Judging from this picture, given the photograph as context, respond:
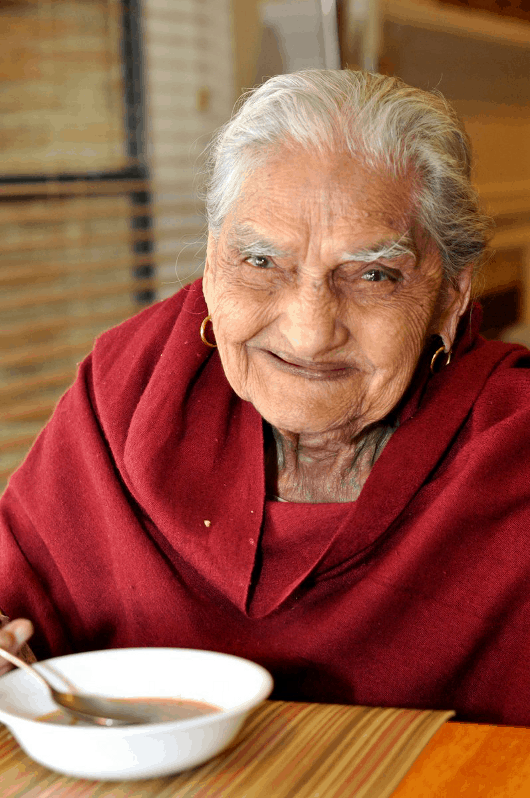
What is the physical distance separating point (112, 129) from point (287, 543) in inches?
81.2

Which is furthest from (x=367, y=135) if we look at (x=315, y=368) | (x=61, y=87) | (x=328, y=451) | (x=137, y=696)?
(x=61, y=87)

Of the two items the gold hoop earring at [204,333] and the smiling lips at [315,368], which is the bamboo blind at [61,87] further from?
the smiling lips at [315,368]

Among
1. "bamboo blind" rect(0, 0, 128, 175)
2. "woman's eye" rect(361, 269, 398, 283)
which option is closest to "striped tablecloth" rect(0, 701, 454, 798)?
"woman's eye" rect(361, 269, 398, 283)

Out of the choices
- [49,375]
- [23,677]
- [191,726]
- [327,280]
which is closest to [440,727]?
[191,726]

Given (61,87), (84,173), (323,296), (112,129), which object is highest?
(61,87)

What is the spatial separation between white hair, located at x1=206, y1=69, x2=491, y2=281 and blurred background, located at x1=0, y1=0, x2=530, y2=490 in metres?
1.27

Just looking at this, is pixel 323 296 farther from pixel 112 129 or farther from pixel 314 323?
pixel 112 129

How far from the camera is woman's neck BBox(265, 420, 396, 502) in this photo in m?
1.43

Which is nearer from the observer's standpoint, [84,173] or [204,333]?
[204,333]

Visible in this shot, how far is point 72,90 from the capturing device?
2.87 metres

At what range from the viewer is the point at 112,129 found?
3.01 metres

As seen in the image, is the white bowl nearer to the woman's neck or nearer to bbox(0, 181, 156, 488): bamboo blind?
the woman's neck

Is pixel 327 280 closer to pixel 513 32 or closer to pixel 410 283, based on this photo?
pixel 410 283

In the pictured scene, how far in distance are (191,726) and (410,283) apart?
68 centimetres
